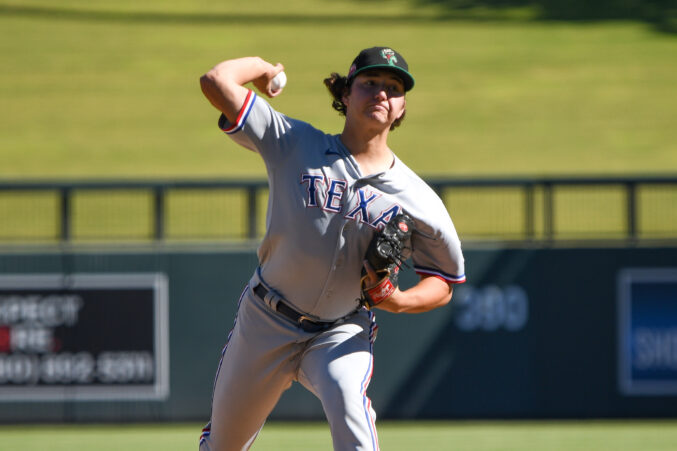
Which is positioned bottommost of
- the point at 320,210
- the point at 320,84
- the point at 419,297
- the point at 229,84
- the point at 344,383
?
the point at 344,383

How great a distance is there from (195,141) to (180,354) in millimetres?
13525

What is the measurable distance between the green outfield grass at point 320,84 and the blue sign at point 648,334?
10.00 m

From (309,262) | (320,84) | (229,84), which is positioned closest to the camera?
(229,84)

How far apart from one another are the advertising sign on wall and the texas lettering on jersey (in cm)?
451

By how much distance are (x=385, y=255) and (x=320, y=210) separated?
397 millimetres

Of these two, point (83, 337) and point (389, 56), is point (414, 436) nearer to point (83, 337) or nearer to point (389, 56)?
point (83, 337)

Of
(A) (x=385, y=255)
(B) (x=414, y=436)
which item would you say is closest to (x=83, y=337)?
(B) (x=414, y=436)

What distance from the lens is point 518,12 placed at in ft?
98.1

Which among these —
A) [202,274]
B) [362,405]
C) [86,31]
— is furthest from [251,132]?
[86,31]

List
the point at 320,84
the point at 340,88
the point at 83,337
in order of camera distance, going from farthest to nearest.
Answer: the point at 320,84 < the point at 83,337 < the point at 340,88

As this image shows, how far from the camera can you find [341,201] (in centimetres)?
478

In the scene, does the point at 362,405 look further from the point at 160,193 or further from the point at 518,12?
the point at 518,12

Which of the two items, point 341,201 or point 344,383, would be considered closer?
point 344,383

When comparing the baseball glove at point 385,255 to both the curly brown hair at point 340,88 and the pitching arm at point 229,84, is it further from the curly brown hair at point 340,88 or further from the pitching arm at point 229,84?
the pitching arm at point 229,84
